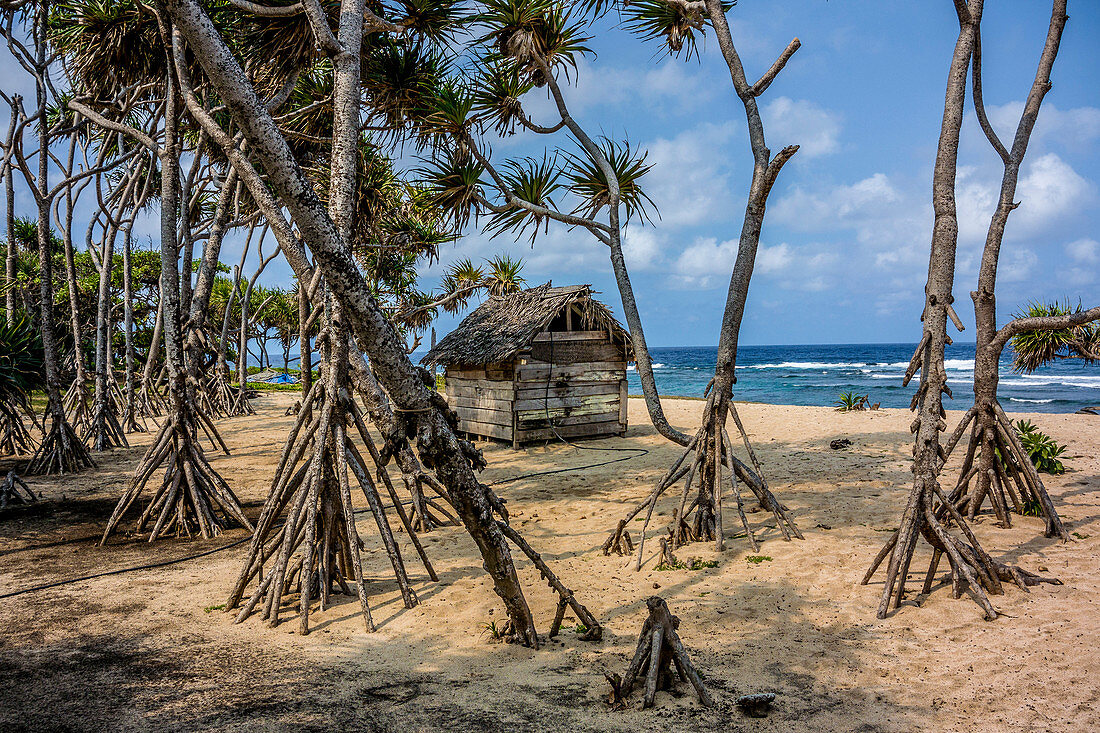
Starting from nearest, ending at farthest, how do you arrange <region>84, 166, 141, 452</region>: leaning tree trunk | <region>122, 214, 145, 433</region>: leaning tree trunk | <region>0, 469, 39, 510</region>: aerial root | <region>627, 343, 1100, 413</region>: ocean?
<region>0, 469, 39, 510</region>: aerial root < <region>84, 166, 141, 452</region>: leaning tree trunk < <region>122, 214, 145, 433</region>: leaning tree trunk < <region>627, 343, 1100, 413</region>: ocean

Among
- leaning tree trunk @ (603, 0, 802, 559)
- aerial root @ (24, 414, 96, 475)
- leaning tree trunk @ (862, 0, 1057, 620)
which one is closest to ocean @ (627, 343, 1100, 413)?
leaning tree trunk @ (603, 0, 802, 559)

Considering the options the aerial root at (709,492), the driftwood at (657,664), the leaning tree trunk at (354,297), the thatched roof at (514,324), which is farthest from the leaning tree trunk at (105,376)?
the driftwood at (657,664)

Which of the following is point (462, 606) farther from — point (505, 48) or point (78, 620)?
point (505, 48)

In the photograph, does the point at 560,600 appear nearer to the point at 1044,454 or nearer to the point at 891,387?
the point at 1044,454

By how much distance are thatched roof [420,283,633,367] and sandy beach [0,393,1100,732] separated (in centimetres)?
524

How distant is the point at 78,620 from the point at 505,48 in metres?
6.75

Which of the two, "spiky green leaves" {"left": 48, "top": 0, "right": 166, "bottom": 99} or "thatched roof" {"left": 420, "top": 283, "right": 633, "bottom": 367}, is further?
"thatched roof" {"left": 420, "top": 283, "right": 633, "bottom": 367}

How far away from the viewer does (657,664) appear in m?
3.24

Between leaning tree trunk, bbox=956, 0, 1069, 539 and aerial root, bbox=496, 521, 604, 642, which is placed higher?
leaning tree trunk, bbox=956, 0, 1069, 539

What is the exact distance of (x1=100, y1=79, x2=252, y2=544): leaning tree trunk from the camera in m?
6.53

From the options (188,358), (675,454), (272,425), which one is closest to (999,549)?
(675,454)

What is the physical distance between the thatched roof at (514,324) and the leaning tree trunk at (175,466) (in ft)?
14.9

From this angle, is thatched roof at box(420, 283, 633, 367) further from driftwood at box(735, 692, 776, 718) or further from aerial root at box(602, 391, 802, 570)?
driftwood at box(735, 692, 776, 718)

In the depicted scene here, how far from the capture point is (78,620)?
4430 millimetres
